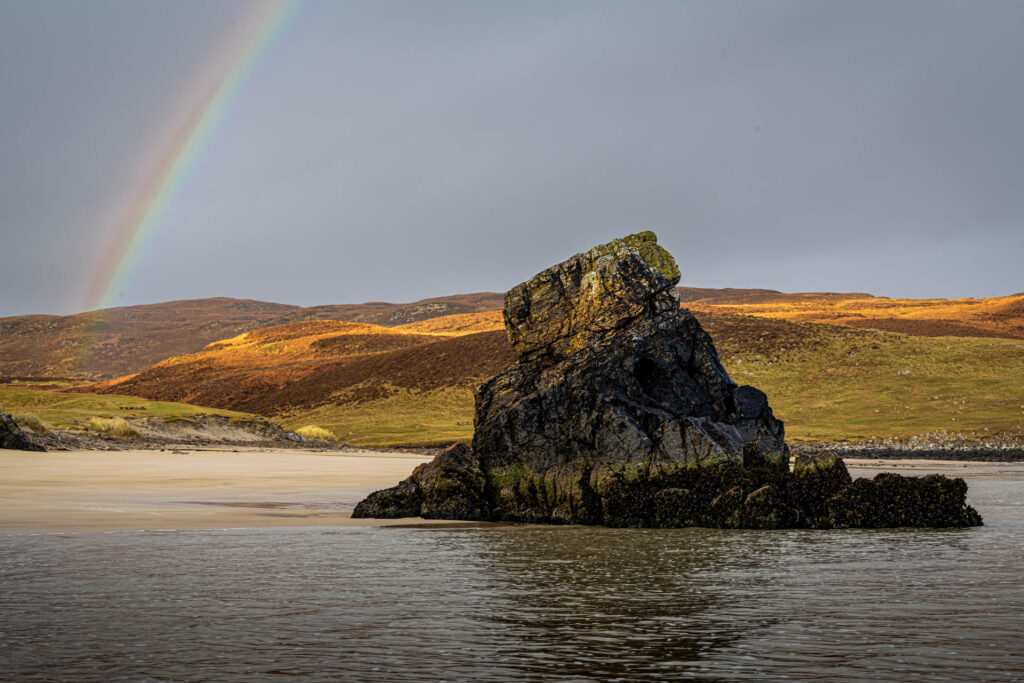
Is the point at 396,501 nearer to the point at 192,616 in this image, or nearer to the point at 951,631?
the point at 192,616

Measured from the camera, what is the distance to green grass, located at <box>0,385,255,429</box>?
4594 centimetres

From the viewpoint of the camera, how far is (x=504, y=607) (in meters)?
8.53

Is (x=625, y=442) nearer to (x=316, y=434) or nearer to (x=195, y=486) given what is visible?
(x=195, y=486)

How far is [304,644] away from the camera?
22.9 ft

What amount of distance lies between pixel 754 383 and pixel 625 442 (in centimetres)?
5583

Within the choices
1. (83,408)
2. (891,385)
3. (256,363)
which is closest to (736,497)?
(83,408)

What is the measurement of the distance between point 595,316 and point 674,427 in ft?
10.2

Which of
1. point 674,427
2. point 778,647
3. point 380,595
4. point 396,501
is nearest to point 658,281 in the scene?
point 674,427

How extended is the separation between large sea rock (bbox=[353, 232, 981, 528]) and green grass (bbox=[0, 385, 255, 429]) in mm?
31712

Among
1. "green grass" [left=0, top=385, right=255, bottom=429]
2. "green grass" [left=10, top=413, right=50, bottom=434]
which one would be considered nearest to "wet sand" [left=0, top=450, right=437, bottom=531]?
"green grass" [left=10, top=413, right=50, bottom=434]

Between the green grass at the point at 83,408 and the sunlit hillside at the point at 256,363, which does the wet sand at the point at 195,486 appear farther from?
the sunlit hillside at the point at 256,363

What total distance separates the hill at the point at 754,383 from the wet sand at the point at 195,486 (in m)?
19.3

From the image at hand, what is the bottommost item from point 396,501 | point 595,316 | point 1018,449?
point 1018,449

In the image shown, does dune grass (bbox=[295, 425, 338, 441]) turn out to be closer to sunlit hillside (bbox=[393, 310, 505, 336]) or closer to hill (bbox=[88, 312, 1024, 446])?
hill (bbox=[88, 312, 1024, 446])
